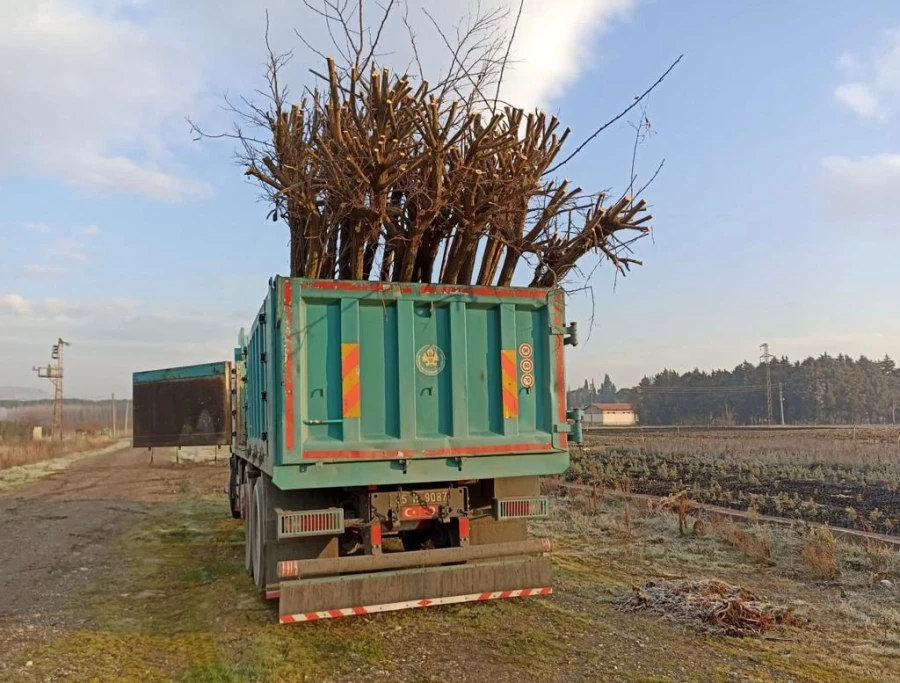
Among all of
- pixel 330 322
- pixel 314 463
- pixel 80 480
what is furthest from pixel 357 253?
pixel 80 480

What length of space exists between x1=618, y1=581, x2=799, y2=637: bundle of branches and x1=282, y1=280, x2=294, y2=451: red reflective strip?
136 inches

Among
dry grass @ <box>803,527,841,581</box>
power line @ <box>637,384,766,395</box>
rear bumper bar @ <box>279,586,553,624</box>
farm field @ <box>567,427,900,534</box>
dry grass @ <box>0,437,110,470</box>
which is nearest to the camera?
rear bumper bar @ <box>279,586,553,624</box>

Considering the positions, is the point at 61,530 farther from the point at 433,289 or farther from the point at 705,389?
the point at 705,389

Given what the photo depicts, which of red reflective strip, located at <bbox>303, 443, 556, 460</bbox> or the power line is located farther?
the power line

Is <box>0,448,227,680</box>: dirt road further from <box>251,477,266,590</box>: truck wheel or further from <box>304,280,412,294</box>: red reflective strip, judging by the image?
<box>304,280,412,294</box>: red reflective strip

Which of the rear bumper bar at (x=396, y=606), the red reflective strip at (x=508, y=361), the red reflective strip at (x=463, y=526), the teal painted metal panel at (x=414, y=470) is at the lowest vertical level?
the rear bumper bar at (x=396, y=606)

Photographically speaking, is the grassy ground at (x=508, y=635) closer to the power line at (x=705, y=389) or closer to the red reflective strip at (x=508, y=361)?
the red reflective strip at (x=508, y=361)

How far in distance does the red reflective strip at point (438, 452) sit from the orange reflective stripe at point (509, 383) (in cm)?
28

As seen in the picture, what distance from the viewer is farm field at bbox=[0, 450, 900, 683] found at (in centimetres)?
481

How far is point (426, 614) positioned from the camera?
6.16 meters

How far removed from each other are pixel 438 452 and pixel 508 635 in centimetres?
157

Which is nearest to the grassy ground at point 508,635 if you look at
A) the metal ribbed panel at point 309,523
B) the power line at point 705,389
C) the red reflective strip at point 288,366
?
the metal ribbed panel at point 309,523

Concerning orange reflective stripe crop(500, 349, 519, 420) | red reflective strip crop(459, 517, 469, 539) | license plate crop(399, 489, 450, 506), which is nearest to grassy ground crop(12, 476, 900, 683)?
red reflective strip crop(459, 517, 469, 539)

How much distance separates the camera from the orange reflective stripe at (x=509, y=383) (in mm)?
6023
